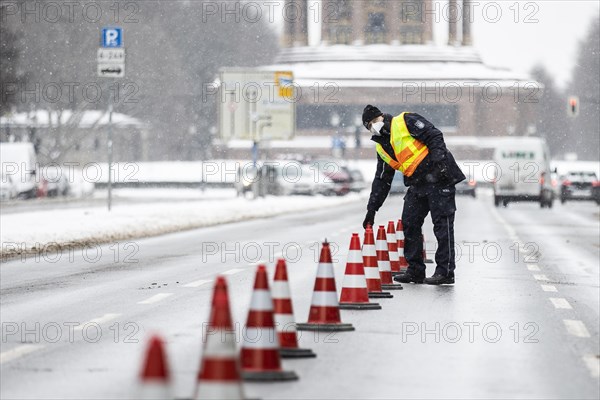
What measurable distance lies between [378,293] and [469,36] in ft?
339

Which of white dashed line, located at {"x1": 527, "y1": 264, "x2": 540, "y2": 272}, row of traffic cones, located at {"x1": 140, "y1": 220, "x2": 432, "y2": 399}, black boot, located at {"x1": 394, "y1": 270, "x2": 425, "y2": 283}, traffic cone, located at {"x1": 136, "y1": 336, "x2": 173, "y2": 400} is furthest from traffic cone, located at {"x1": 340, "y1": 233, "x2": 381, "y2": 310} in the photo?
traffic cone, located at {"x1": 136, "y1": 336, "x2": 173, "y2": 400}

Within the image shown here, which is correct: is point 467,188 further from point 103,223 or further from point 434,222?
point 434,222

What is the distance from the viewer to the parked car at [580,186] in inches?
2302

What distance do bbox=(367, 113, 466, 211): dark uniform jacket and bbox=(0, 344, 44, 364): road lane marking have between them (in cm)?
516

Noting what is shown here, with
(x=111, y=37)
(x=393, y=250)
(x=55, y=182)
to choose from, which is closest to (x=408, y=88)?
(x=55, y=182)

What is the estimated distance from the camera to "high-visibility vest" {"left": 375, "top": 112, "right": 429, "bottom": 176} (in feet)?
48.8

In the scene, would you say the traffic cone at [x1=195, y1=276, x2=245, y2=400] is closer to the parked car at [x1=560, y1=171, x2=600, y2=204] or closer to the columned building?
the parked car at [x1=560, y1=171, x2=600, y2=204]

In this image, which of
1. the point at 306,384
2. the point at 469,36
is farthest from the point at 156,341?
the point at 469,36

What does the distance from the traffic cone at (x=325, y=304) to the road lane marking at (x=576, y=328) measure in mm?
1695

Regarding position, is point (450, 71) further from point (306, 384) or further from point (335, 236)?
point (306, 384)

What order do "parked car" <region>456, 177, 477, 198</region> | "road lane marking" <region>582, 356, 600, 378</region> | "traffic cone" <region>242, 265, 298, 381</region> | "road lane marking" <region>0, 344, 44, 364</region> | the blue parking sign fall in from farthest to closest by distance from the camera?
"parked car" <region>456, 177, 477, 198</region>
the blue parking sign
"road lane marking" <region>0, 344, 44, 364</region>
"road lane marking" <region>582, 356, 600, 378</region>
"traffic cone" <region>242, 265, 298, 381</region>

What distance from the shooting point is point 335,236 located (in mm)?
28281

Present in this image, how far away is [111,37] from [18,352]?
72.1ft

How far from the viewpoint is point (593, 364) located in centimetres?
970
